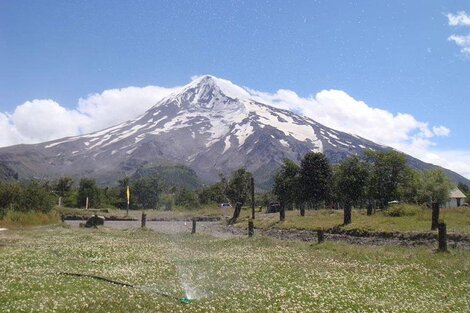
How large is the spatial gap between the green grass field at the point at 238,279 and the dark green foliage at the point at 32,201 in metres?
31.1

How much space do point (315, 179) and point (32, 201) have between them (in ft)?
207

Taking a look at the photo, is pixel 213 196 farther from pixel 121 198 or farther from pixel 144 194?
pixel 121 198

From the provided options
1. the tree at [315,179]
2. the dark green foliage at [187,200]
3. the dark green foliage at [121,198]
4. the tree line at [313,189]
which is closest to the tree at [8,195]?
the tree line at [313,189]

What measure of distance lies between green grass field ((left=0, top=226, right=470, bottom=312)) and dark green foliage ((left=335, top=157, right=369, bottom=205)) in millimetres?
46659

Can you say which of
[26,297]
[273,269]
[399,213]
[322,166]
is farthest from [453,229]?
[322,166]

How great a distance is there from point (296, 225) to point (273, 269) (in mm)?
39269

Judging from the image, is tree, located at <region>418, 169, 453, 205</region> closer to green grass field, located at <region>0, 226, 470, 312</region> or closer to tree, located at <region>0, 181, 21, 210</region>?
tree, located at <region>0, 181, 21, 210</region>

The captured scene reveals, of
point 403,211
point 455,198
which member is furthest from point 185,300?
point 455,198

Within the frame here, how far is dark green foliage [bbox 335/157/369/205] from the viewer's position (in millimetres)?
81062

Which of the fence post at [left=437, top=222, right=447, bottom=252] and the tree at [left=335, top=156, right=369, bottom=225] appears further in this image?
the tree at [left=335, top=156, right=369, bottom=225]

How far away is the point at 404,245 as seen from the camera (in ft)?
125

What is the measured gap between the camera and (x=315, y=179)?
110m

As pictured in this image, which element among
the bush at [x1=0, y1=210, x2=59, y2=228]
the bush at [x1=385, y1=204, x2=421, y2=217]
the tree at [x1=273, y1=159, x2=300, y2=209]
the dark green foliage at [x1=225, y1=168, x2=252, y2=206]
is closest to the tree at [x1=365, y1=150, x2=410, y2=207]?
the tree at [x1=273, y1=159, x2=300, y2=209]

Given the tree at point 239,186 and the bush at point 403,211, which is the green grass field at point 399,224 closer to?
the bush at point 403,211
